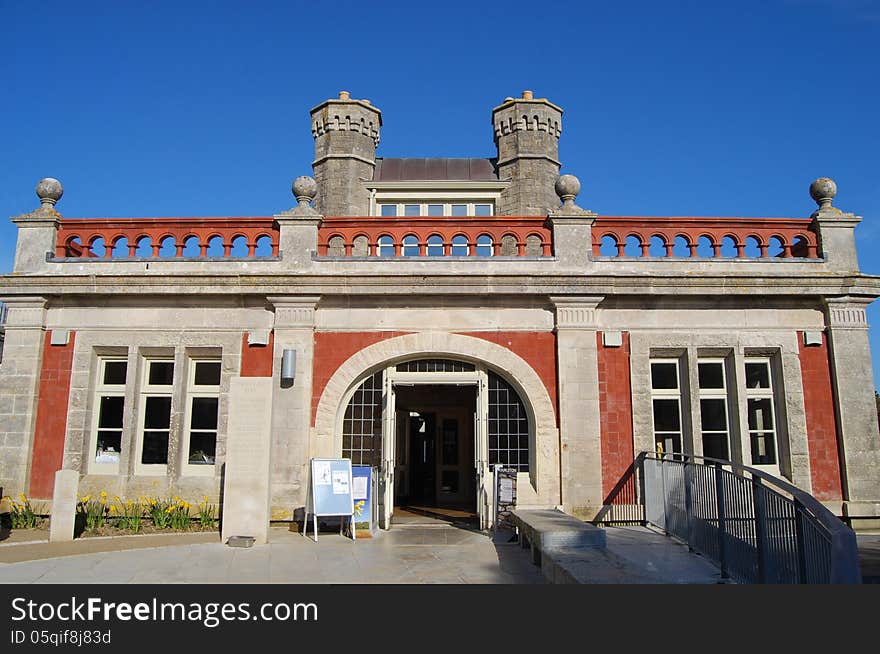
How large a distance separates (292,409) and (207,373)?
1.73 metres

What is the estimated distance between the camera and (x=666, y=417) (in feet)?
35.1

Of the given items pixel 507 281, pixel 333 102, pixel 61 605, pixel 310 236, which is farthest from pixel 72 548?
pixel 333 102

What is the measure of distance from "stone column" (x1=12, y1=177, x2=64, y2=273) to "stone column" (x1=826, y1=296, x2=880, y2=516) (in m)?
12.5

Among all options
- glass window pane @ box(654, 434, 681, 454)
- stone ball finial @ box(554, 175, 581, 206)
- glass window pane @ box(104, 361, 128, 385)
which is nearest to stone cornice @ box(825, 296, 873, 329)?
glass window pane @ box(654, 434, 681, 454)

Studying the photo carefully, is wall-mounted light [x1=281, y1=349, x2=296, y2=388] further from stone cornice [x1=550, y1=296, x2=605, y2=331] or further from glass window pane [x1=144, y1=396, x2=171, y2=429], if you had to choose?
stone cornice [x1=550, y1=296, x2=605, y2=331]

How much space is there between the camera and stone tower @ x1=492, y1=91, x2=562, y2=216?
637 inches

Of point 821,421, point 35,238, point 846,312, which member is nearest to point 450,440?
point 821,421

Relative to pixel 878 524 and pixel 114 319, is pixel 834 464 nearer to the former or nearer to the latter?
pixel 878 524

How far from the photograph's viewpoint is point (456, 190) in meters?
15.9

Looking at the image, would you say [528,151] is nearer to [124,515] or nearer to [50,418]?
[50,418]

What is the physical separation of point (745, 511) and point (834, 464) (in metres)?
5.22

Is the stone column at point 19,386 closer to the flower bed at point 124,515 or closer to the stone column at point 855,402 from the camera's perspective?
the flower bed at point 124,515

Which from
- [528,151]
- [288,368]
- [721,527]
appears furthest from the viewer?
[528,151]

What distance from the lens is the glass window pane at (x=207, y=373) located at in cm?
1097
